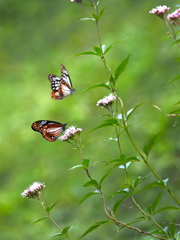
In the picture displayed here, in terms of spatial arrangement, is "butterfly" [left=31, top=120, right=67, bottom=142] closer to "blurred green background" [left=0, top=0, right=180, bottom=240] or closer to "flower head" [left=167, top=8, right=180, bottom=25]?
"blurred green background" [left=0, top=0, right=180, bottom=240]

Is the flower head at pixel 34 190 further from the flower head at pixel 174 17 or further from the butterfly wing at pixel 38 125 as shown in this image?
the flower head at pixel 174 17

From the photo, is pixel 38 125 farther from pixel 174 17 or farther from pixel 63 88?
pixel 174 17

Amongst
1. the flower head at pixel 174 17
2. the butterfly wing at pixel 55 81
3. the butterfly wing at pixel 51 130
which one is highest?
the butterfly wing at pixel 55 81

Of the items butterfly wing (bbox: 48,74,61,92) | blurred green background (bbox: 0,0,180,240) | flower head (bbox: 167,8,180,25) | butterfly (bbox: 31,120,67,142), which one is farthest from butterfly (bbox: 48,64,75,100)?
flower head (bbox: 167,8,180,25)

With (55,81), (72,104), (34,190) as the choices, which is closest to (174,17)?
(34,190)

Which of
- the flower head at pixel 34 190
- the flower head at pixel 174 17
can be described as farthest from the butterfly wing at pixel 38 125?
the flower head at pixel 174 17

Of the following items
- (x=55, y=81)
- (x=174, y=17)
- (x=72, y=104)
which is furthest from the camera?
(x=72, y=104)

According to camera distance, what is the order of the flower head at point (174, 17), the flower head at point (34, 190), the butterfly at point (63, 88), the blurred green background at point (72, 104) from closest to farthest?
the flower head at point (174, 17) → the flower head at point (34, 190) → the butterfly at point (63, 88) → the blurred green background at point (72, 104)
